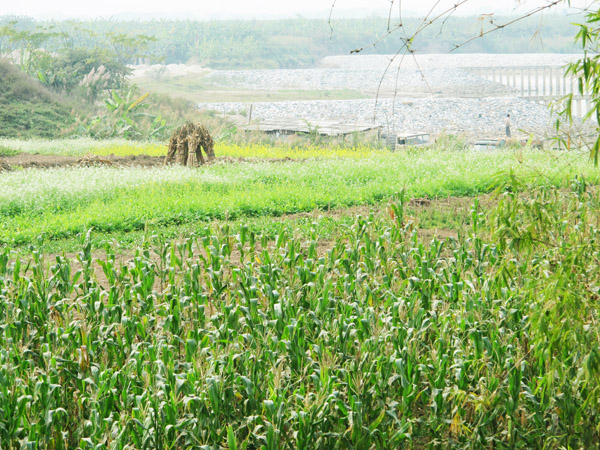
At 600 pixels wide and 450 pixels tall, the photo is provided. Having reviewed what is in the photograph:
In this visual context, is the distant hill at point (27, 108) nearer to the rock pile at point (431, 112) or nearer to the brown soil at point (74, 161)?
the brown soil at point (74, 161)

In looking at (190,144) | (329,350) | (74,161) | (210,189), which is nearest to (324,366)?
(329,350)

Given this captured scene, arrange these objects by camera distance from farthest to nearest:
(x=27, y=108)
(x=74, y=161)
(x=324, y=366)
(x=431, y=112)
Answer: (x=431, y=112)
(x=27, y=108)
(x=74, y=161)
(x=324, y=366)

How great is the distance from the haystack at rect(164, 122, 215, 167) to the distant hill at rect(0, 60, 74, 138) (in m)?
9.55

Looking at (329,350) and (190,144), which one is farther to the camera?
(190,144)

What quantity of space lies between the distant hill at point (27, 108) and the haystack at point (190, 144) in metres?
9.55

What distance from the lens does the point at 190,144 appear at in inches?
553

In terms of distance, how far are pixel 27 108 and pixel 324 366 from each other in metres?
22.7

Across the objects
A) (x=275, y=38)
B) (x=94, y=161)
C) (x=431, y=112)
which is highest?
(x=275, y=38)

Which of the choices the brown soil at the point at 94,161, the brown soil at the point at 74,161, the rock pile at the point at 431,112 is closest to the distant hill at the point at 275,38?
the rock pile at the point at 431,112

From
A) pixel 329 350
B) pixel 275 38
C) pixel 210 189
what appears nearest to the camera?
pixel 329 350

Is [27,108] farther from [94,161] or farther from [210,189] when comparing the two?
[210,189]

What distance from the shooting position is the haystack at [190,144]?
14.1m

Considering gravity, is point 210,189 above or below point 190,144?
below

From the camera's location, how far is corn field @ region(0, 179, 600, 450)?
3363mm
